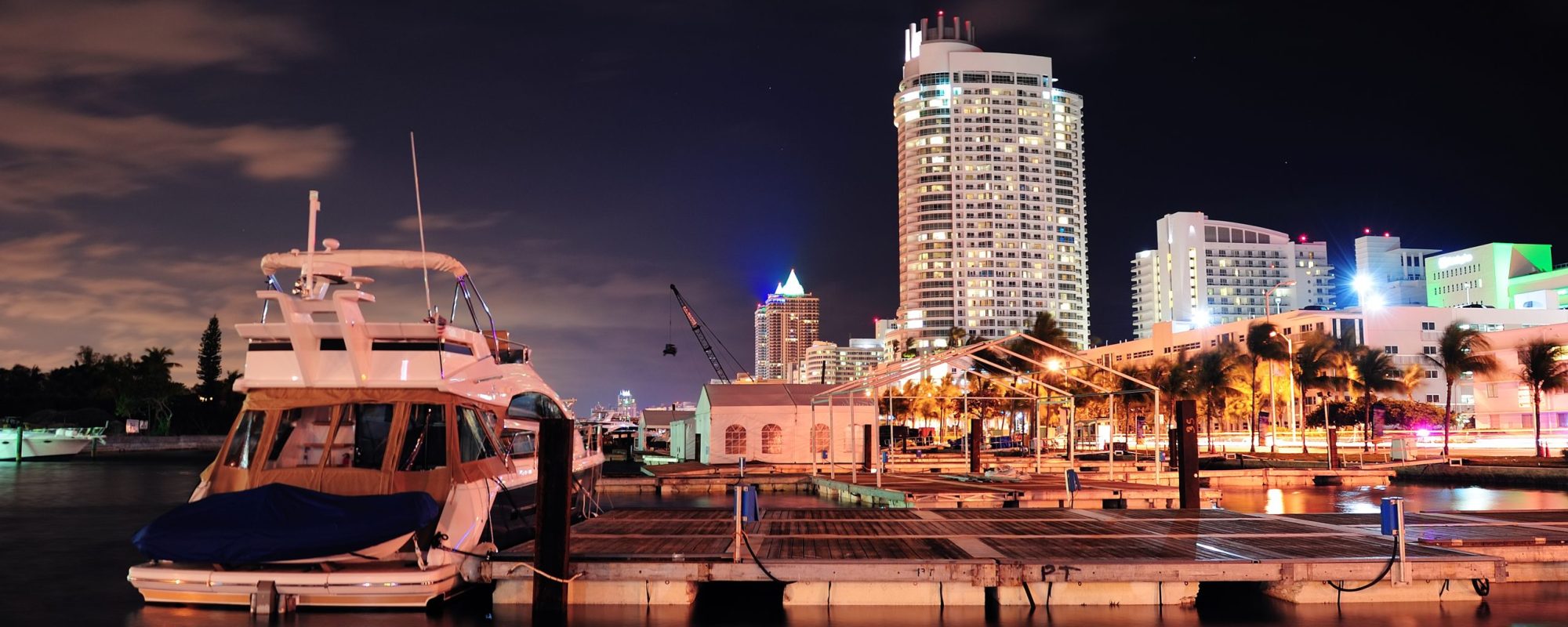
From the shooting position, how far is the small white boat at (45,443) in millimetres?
76188

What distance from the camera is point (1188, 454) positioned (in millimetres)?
24812

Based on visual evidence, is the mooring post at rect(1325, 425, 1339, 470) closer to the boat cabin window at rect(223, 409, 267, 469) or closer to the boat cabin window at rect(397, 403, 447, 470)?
the boat cabin window at rect(397, 403, 447, 470)

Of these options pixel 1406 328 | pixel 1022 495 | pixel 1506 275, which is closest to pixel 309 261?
pixel 1022 495

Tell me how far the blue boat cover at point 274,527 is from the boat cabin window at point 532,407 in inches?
175

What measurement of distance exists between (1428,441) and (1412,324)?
179 feet

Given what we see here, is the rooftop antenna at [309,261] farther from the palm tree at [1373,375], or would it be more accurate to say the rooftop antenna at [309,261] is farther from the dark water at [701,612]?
the palm tree at [1373,375]

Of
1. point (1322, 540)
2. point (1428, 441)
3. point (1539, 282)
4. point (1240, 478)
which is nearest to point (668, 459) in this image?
point (1240, 478)

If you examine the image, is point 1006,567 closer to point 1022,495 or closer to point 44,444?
point 1022,495

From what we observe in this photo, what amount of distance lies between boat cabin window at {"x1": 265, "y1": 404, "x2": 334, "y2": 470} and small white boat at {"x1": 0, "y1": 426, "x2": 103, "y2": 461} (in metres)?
74.9

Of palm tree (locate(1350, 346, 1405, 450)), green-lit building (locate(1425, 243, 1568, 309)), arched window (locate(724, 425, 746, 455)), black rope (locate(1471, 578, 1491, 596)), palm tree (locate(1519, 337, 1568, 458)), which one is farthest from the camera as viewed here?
green-lit building (locate(1425, 243, 1568, 309))

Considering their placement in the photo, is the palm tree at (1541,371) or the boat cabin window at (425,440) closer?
the boat cabin window at (425,440)

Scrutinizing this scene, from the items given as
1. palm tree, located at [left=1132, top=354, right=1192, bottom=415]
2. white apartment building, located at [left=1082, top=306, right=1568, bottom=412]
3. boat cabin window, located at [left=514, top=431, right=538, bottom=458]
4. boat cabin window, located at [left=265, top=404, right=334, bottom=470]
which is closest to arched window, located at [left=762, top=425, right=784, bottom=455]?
palm tree, located at [left=1132, top=354, right=1192, bottom=415]

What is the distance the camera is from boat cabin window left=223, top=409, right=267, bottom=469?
612 inches

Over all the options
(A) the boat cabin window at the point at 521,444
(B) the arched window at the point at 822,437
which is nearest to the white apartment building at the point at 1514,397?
(B) the arched window at the point at 822,437
